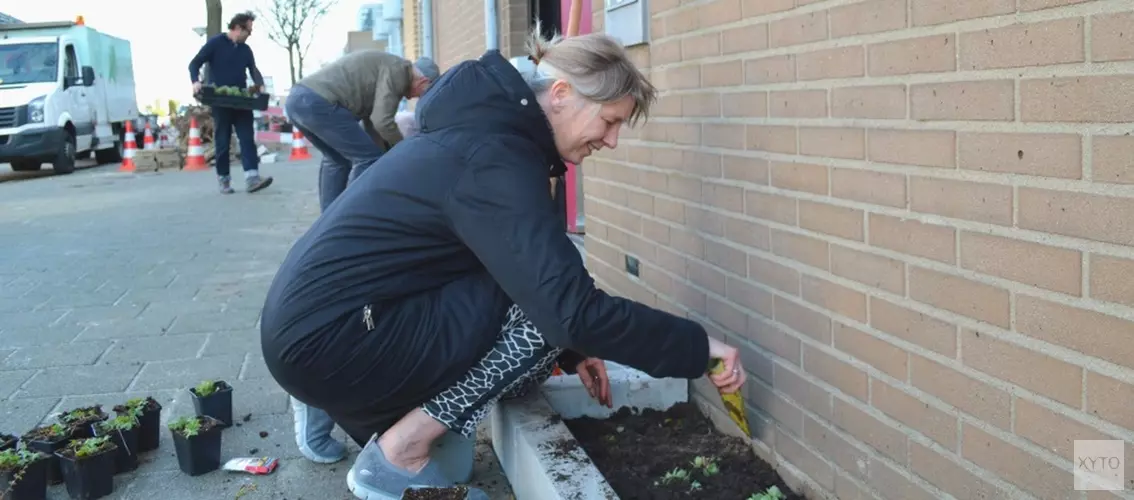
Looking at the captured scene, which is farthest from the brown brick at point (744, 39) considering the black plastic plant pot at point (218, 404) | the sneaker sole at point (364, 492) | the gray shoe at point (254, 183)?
the gray shoe at point (254, 183)

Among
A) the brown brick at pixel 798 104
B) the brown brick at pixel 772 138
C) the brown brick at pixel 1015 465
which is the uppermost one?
the brown brick at pixel 798 104

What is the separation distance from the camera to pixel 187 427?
11.0 feet

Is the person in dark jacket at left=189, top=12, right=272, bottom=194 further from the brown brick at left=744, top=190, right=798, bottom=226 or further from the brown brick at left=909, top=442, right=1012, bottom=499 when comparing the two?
the brown brick at left=909, top=442, right=1012, bottom=499

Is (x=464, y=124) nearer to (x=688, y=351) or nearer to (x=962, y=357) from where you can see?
(x=688, y=351)

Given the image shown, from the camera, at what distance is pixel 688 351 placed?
2518mm

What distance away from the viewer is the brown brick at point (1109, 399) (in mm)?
1607

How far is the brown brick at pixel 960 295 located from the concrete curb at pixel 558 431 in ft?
3.07

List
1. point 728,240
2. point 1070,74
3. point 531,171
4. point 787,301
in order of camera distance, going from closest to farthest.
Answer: point 1070,74 < point 531,171 < point 787,301 < point 728,240

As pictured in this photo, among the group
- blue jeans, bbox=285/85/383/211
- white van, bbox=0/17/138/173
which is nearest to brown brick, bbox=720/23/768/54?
blue jeans, bbox=285/85/383/211

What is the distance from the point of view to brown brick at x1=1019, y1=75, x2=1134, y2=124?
5.08 ft

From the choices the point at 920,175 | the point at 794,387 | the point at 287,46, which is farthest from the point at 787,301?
the point at 287,46

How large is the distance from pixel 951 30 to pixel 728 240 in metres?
1.21

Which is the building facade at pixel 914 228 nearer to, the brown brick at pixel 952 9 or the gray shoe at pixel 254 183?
the brown brick at pixel 952 9

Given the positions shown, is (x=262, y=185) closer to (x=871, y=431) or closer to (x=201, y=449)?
(x=201, y=449)
